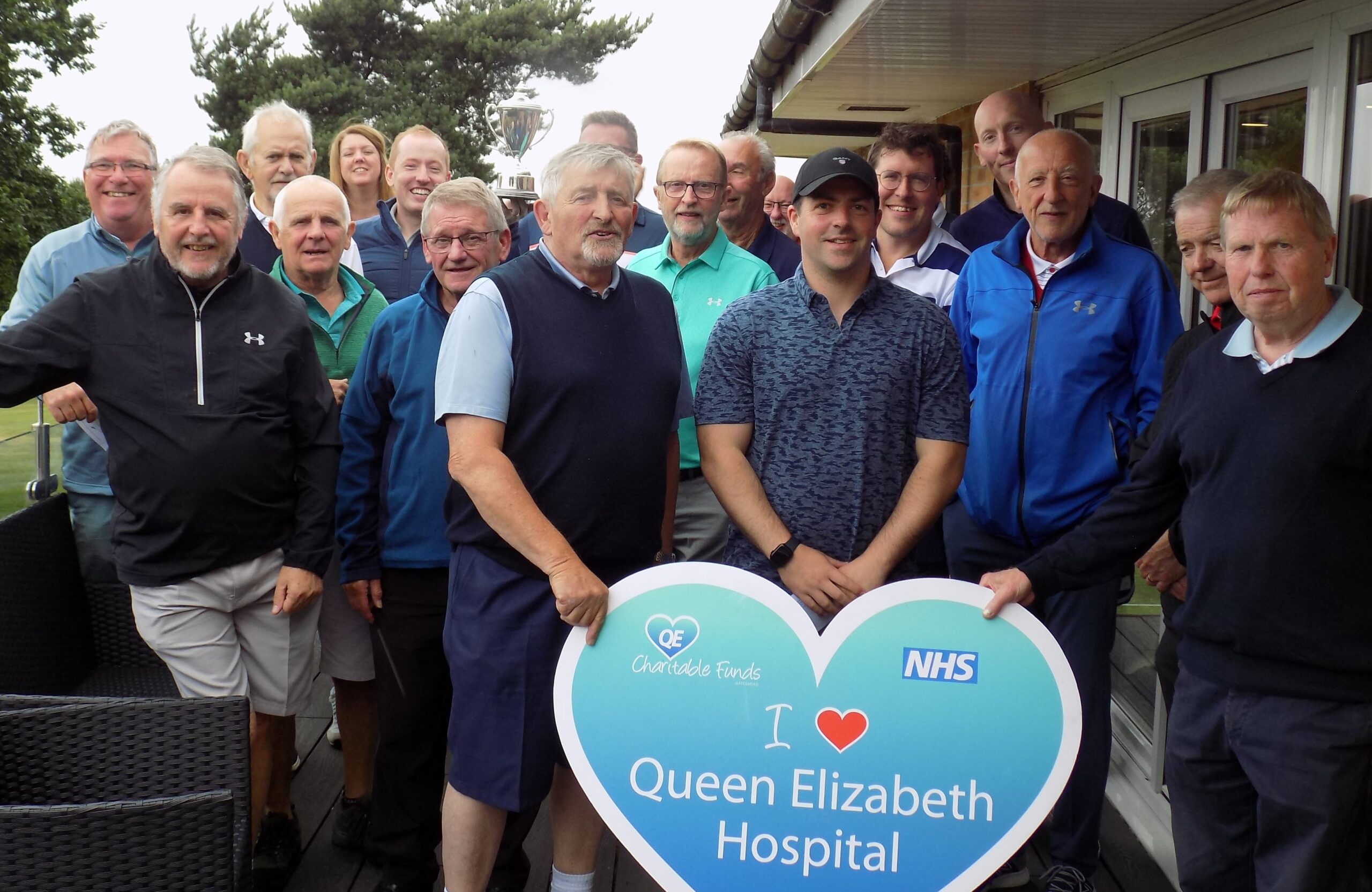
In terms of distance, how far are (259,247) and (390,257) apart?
1.33 ft

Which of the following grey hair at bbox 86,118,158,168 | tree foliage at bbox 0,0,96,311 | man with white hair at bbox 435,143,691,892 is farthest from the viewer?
tree foliage at bbox 0,0,96,311

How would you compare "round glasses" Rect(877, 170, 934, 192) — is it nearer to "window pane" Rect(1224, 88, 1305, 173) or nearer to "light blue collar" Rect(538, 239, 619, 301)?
"window pane" Rect(1224, 88, 1305, 173)

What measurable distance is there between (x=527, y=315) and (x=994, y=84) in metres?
3.68

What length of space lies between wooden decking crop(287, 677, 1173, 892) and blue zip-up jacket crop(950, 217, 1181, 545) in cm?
95

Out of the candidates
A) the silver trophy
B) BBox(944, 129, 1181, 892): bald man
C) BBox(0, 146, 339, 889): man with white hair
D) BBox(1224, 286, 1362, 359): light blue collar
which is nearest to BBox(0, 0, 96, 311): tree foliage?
the silver trophy

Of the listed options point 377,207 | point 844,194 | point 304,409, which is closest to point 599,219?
point 844,194

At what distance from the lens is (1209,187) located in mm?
2674

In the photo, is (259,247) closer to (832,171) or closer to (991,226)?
(832,171)

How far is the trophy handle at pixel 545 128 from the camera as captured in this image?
6578 millimetres

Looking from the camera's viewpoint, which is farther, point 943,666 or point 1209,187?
point 1209,187

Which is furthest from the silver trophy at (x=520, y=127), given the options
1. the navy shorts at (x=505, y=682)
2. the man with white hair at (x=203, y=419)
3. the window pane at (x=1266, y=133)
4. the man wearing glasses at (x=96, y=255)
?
the navy shorts at (x=505, y=682)

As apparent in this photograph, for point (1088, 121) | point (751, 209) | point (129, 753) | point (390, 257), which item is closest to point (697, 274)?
point (751, 209)

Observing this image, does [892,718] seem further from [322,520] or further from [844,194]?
[322,520]

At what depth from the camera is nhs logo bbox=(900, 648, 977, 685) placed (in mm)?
2232
